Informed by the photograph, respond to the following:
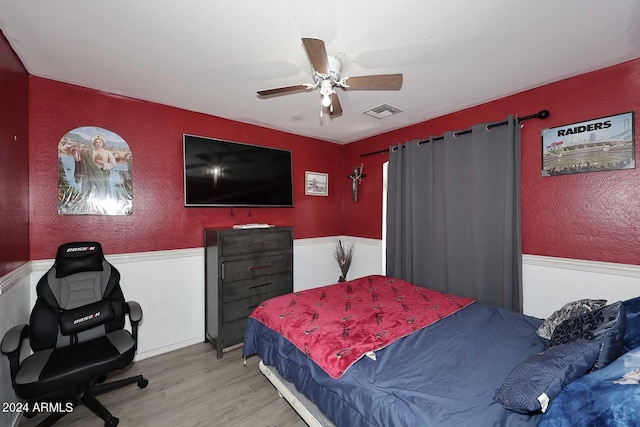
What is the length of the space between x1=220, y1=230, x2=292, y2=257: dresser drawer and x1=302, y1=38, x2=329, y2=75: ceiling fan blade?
1935mm

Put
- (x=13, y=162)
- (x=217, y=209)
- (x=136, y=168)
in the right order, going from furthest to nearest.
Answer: (x=217, y=209) < (x=136, y=168) < (x=13, y=162)

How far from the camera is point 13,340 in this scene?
1690 mm

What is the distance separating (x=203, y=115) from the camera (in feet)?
10.5

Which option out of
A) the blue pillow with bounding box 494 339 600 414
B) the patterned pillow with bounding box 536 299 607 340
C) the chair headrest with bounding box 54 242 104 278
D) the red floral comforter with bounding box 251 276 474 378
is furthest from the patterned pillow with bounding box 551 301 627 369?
the chair headrest with bounding box 54 242 104 278

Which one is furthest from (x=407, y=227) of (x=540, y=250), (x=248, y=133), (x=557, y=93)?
(x=248, y=133)

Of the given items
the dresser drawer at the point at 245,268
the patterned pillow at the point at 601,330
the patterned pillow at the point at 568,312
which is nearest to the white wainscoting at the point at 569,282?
the patterned pillow at the point at 568,312

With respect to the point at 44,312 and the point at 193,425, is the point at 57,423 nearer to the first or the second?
the point at 44,312

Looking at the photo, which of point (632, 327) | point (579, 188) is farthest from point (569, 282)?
point (632, 327)

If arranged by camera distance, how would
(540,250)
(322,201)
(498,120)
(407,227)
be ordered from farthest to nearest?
1. (322,201)
2. (407,227)
3. (498,120)
4. (540,250)

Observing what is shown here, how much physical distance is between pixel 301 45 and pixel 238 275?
7.49ft

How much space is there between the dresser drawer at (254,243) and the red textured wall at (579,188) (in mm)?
2538

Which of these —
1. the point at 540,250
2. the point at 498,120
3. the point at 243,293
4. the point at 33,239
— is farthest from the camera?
the point at 243,293

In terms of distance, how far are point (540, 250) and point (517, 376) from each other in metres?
1.80

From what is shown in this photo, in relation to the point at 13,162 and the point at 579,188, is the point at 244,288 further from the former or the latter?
the point at 579,188
